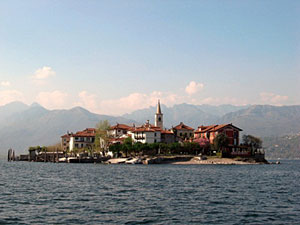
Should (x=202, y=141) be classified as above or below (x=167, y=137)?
below

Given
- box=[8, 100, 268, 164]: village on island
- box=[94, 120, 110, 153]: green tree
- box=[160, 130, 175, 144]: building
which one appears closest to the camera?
box=[8, 100, 268, 164]: village on island

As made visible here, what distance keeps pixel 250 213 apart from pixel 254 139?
439 feet

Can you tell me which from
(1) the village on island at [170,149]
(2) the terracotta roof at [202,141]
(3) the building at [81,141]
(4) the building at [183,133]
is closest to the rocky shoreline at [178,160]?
(1) the village on island at [170,149]

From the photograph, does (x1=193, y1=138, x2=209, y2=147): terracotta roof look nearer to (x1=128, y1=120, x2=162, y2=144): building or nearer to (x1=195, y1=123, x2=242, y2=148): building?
(x1=195, y1=123, x2=242, y2=148): building

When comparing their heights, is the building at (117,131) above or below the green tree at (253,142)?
above

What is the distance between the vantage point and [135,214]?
116 feet

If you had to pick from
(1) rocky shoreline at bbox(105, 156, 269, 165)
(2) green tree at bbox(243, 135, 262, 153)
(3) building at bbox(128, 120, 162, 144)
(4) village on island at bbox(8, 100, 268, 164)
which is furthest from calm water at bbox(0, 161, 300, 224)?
(2) green tree at bbox(243, 135, 262, 153)

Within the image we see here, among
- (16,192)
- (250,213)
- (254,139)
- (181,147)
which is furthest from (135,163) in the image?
(250,213)

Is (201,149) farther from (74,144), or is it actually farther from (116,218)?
(116,218)

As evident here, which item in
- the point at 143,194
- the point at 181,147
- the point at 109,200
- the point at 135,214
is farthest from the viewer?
the point at 181,147

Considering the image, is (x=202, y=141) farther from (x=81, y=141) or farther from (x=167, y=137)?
(x=81, y=141)

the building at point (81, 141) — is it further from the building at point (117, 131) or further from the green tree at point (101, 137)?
the green tree at point (101, 137)

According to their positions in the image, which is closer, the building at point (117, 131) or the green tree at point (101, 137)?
the green tree at point (101, 137)

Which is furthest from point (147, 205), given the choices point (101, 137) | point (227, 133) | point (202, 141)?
point (101, 137)
